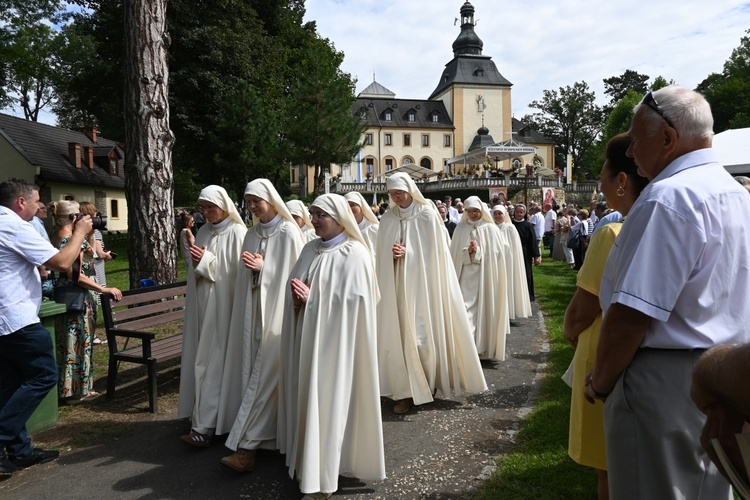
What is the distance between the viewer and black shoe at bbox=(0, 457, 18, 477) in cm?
434

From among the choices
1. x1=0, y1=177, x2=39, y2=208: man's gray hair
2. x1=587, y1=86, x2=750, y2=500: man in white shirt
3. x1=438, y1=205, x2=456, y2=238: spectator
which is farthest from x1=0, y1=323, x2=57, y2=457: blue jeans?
x1=438, y1=205, x2=456, y2=238: spectator

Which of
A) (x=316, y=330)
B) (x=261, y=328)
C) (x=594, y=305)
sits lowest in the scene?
(x=261, y=328)

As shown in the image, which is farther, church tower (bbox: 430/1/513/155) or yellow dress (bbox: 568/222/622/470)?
church tower (bbox: 430/1/513/155)

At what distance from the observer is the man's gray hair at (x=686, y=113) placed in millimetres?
2117

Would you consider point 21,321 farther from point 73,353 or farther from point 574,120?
point 574,120

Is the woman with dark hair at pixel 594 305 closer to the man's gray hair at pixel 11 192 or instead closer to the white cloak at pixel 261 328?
the white cloak at pixel 261 328

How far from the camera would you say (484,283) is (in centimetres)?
805

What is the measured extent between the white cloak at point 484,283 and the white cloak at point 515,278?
1.93 metres

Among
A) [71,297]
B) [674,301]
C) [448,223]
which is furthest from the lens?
[448,223]

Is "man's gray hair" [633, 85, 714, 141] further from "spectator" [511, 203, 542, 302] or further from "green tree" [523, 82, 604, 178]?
"green tree" [523, 82, 604, 178]

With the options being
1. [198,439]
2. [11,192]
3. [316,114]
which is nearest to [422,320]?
[198,439]

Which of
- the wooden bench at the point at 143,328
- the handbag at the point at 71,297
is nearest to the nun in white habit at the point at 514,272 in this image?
the wooden bench at the point at 143,328

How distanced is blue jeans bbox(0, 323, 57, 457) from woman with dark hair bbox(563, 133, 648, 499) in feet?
13.0

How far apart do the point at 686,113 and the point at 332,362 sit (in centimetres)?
266
